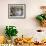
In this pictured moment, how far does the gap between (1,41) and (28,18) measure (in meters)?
0.74

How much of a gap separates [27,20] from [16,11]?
0.29 metres

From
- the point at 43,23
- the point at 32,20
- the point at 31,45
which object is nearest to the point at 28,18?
the point at 32,20

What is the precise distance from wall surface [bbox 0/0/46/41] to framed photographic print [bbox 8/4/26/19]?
0.20 feet

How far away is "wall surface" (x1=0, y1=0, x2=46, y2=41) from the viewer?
3488 millimetres

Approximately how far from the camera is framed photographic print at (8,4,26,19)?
349 cm

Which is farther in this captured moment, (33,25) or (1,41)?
(33,25)

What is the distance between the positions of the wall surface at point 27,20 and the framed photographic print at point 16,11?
0.06m

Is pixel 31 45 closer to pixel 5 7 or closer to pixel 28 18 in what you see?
pixel 28 18

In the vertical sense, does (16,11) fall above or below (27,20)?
above

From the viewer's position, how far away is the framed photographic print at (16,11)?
11.5ft

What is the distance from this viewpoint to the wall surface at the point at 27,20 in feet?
11.4

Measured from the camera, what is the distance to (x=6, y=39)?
11.2 ft

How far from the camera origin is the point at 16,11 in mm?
3502

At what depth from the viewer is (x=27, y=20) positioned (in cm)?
349
